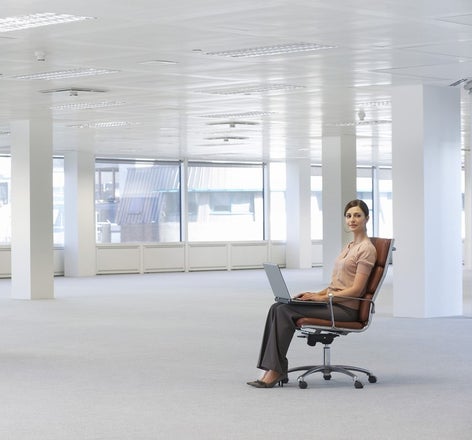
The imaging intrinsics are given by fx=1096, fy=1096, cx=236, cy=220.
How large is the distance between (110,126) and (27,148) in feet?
7.08

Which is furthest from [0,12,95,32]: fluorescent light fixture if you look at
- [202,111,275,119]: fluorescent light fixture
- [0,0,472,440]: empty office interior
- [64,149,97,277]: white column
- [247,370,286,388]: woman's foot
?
[64,149,97,277]: white column

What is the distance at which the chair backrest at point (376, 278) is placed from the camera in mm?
8695

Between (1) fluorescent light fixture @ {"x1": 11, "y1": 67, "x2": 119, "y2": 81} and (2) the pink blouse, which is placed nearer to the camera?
(2) the pink blouse

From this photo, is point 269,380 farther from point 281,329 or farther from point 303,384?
point 281,329

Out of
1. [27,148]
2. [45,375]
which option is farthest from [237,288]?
[45,375]

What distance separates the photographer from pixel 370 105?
56.0ft

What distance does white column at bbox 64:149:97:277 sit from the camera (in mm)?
27141

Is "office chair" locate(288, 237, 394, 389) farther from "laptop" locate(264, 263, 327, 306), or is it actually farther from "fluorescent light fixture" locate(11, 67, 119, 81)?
"fluorescent light fixture" locate(11, 67, 119, 81)

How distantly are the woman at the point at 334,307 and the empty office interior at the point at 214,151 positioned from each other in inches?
15.3

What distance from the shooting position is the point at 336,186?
74.4ft

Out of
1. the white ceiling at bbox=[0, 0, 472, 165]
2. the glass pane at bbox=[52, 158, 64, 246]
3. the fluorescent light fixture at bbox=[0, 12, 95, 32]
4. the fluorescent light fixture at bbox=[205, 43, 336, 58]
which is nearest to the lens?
the white ceiling at bbox=[0, 0, 472, 165]

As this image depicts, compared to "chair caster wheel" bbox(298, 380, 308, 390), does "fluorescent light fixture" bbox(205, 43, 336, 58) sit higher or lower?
higher

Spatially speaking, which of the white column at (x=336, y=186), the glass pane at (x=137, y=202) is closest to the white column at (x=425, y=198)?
the white column at (x=336, y=186)

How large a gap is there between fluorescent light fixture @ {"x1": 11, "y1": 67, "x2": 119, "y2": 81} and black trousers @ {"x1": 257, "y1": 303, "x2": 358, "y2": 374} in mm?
5638
